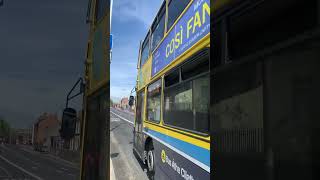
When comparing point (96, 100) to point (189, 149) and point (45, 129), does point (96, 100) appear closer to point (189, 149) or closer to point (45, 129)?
point (45, 129)

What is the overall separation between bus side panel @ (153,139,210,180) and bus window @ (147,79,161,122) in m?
0.23

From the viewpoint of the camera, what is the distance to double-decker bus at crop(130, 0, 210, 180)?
2.26 meters

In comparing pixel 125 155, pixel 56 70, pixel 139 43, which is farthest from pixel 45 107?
pixel 125 155

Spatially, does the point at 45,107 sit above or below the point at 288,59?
below

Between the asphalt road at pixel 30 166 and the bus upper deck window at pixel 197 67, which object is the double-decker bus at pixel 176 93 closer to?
the bus upper deck window at pixel 197 67

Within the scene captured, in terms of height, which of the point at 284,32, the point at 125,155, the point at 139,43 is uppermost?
the point at 139,43

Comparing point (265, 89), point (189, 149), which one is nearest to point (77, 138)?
point (265, 89)

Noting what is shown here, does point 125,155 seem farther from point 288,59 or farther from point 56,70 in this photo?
point 288,59

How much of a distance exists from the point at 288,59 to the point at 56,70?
0.95 metres

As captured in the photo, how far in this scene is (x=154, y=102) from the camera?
3158mm

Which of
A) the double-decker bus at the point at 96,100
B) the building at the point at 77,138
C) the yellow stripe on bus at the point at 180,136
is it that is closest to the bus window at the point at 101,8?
the double-decker bus at the point at 96,100

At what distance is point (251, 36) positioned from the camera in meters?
1.24

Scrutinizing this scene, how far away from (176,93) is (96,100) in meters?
1.18

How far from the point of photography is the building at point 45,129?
156 centimetres
